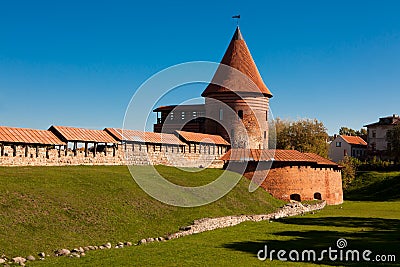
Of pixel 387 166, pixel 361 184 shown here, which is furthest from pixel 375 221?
Result: pixel 387 166

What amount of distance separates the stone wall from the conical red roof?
685 cm

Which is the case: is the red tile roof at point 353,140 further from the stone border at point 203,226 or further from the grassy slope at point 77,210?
the grassy slope at point 77,210

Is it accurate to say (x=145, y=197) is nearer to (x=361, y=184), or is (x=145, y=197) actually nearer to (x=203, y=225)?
(x=203, y=225)

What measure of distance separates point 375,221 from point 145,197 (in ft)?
41.8

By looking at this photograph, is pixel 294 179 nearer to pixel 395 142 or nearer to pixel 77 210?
pixel 77 210

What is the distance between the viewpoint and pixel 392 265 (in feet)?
46.0

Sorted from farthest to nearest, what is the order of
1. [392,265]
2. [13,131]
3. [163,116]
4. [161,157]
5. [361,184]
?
1. [361,184]
2. [163,116]
3. [161,157]
4. [13,131]
5. [392,265]

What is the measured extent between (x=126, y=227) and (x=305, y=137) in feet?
135

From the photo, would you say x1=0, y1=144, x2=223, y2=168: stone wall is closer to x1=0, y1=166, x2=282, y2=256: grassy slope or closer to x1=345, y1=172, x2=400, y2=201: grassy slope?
x1=0, y1=166, x2=282, y2=256: grassy slope

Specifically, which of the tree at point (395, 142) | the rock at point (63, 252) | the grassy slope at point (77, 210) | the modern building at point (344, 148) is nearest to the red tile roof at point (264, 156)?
the grassy slope at point (77, 210)

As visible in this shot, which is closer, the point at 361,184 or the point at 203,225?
the point at 203,225

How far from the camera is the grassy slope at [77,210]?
1504cm

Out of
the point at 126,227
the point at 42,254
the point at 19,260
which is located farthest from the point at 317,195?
the point at 19,260

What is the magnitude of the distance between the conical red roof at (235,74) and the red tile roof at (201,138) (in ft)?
16.5
